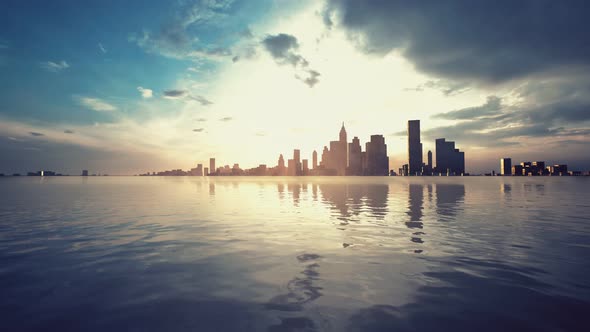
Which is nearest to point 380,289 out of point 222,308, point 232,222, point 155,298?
point 222,308

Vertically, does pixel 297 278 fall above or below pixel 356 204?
above

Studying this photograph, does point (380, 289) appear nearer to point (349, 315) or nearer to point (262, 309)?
point (349, 315)

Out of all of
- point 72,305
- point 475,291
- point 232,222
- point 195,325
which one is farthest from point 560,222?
point 72,305

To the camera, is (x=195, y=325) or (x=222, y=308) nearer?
(x=195, y=325)

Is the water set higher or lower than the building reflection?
higher

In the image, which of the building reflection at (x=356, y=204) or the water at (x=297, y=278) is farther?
the building reflection at (x=356, y=204)

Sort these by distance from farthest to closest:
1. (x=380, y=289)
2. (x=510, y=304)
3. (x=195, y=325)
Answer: (x=380, y=289), (x=510, y=304), (x=195, y=325)

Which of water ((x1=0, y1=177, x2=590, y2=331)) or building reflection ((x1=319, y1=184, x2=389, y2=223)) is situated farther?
building reflection ((x1=319, y1=184, x2=389, y2=223))

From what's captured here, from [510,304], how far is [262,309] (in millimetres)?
8094

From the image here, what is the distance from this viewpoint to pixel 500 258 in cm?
1483

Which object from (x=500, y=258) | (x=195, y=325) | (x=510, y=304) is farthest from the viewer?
(x=500, y=258)

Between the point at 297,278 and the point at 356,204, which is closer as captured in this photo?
the point at 297,278

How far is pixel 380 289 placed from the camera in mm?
10930

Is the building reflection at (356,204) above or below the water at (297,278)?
below
